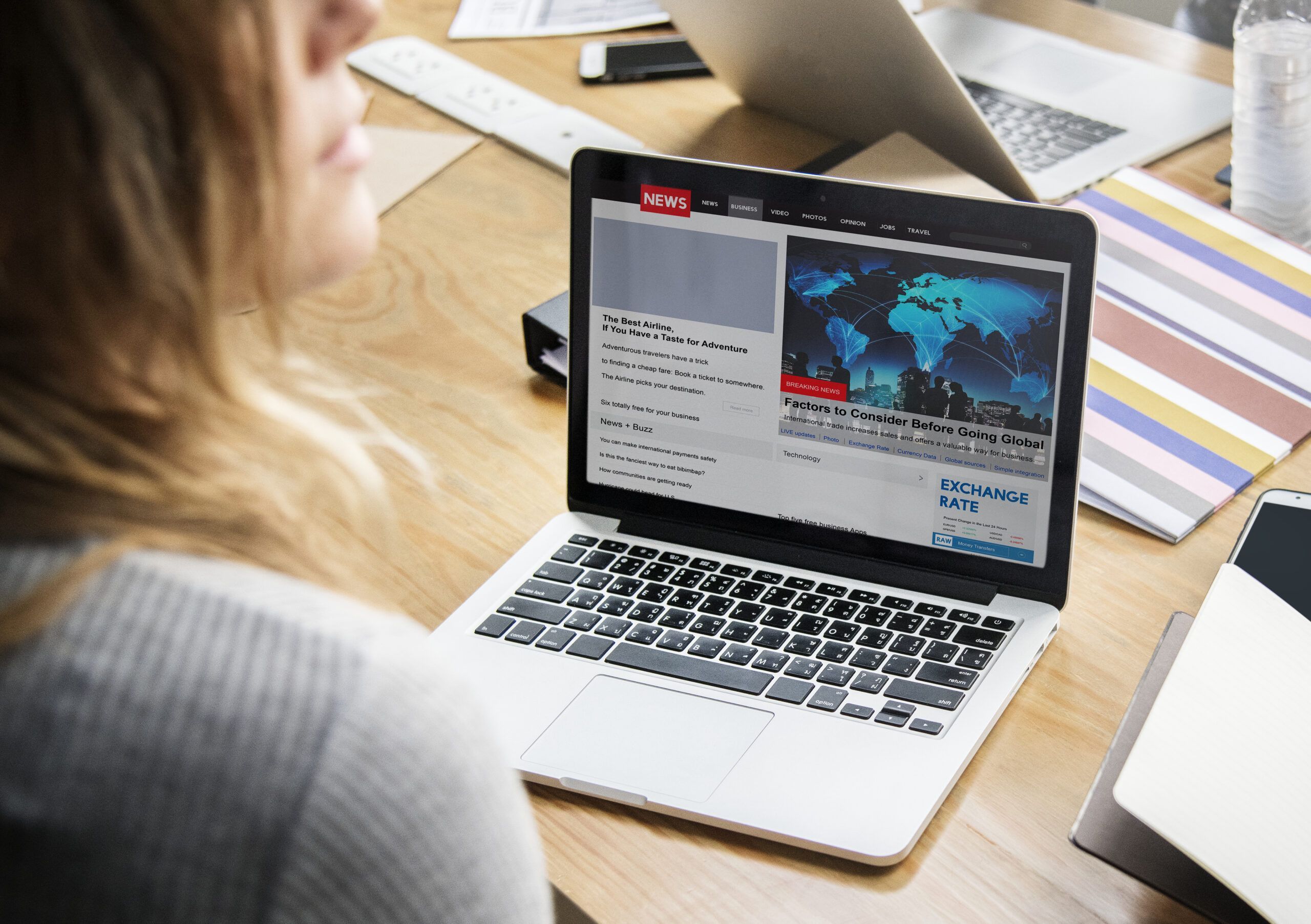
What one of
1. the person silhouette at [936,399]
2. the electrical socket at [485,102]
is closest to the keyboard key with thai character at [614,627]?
the person silhouette at [936,399]

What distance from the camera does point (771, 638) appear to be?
0.68 meters

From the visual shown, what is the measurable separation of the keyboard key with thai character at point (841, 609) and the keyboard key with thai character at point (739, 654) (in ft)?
0.17

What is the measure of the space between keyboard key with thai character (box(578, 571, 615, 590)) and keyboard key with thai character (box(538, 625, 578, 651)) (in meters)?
0.04

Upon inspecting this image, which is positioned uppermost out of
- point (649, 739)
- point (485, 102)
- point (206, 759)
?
point (206, 759)

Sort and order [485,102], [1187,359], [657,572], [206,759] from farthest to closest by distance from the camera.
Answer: [485,102] < [1187,359] < [657,572] < [206,759]

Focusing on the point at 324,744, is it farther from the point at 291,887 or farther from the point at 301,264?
the point at 301,264

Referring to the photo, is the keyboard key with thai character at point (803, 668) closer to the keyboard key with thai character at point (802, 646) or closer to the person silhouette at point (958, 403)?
the keyboard key with thai character at point (802, 646)

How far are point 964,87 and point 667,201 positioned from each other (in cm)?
65

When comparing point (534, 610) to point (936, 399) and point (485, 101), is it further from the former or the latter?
point (485, 101)

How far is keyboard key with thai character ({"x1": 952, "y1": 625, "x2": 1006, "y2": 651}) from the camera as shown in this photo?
0.66 m

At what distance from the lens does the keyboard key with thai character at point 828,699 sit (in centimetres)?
63

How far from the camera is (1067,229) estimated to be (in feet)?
2.09

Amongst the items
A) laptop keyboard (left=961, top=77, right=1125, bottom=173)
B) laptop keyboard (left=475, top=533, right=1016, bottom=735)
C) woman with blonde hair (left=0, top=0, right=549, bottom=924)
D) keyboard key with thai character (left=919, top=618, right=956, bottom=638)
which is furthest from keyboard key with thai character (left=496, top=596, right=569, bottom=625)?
laptop keyboard (left=961, top=77, right=1125, bottom=173)

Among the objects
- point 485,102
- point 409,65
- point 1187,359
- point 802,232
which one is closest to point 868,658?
point 802,232
